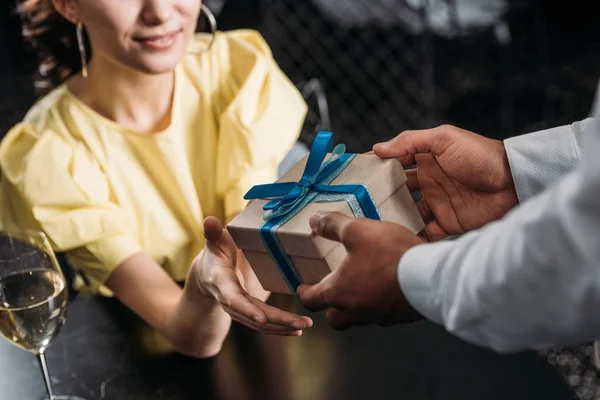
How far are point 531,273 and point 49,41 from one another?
1141 millimetres

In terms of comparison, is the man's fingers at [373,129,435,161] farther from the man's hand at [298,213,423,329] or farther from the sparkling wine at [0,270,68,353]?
the sparkling wine at [0,270,68,353]

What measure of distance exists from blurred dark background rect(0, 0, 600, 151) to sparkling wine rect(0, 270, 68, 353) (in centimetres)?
207

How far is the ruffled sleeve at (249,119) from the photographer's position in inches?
57.6

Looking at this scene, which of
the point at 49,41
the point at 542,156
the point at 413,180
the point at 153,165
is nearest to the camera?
the point at 542,156

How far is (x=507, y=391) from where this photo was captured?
93 centimetres

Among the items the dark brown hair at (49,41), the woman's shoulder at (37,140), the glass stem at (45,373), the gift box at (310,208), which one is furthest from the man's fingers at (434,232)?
the dark brown hair at (49,41)

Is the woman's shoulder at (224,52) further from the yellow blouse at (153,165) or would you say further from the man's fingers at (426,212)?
the man's fingers at (426,212)

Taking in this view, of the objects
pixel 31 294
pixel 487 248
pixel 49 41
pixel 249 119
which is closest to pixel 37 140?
pixel 49 41

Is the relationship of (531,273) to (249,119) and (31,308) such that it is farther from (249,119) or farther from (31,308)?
(249,119)

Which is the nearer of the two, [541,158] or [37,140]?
[541,158]

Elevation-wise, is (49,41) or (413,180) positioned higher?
(413,180)

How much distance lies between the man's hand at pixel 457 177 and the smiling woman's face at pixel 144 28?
0.46 m

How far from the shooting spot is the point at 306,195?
0.94 metres

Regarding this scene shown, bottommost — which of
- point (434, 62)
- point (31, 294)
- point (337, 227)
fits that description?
point (434, 62)
